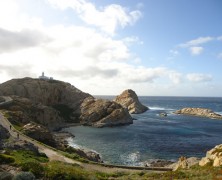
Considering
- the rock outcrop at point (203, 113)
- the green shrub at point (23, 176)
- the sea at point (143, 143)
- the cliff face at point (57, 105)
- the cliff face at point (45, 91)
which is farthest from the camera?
the rock outcrop at point (203, 113)

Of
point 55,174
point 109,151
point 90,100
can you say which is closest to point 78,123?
point 90,100

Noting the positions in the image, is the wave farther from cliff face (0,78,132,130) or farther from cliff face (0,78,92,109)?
cliff face (0,78,92,109)

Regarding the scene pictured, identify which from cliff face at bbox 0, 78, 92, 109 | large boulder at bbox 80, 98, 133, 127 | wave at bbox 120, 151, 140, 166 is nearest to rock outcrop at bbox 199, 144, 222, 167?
wave at bbox 120, 151, 140, 166

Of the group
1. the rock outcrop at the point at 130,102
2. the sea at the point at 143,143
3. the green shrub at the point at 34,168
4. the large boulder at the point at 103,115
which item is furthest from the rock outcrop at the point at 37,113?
the green shrub at the point at 34,168

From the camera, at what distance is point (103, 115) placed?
408 ft

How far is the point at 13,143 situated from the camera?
41656mm

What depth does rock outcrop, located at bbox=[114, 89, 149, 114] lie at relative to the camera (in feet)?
580

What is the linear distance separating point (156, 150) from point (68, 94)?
84606mm

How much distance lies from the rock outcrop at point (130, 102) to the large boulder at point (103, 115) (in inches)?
1839

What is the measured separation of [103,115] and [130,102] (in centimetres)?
6217

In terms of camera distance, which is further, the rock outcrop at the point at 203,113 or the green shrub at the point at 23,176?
the rock outcrop at the point at 203,113

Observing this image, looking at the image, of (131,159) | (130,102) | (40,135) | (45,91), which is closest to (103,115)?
(45,91)

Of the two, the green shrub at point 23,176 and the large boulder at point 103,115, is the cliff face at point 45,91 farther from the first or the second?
the green shrub at point 23,176

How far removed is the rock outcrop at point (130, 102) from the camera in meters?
177
